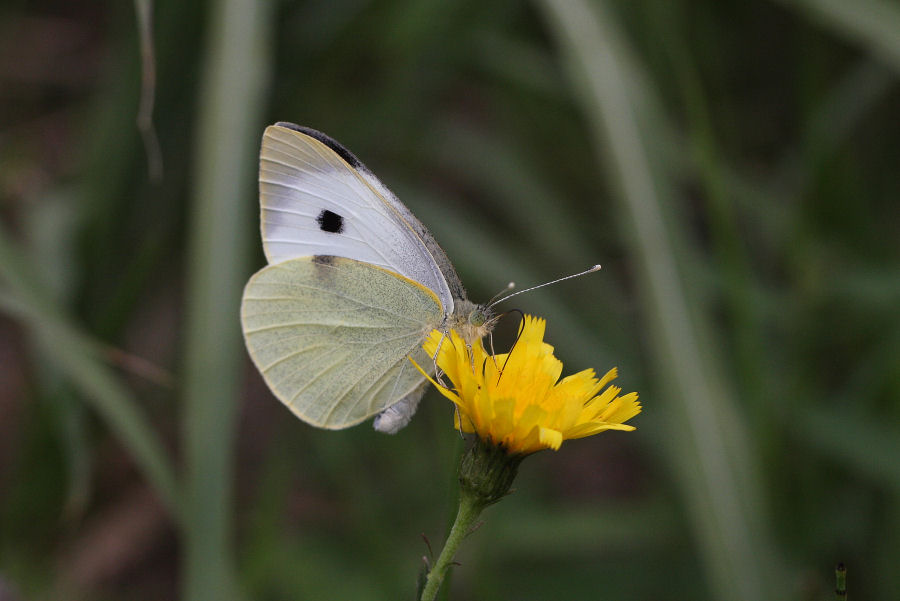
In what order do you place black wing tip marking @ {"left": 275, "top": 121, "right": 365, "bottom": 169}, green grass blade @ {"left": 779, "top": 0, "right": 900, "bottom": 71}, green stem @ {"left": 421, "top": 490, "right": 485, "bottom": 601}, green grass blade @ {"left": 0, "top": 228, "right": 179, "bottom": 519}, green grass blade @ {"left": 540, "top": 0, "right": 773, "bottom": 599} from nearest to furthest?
1. green stem @ {"left": 421, "top": 490, "right": 485, "bottom": 601}
2. black wing tip marking @ {"left": 275, "top": 121, "right": 365, "bottom": 169}
3. green grass blade @ {"left": 0, "top": 228, "right": 179, "bottom": 519}
4. green grass blade @ {"left": 540, "top": 0, "right": 773, "bottom": 599}
5. green grass blade @ {"left": 779, "top": 0, "right": 900, "bottom": 71}

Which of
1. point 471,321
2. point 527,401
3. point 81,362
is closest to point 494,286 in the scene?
point 471,321

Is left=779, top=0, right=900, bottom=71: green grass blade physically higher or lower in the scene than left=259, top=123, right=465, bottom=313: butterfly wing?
higher

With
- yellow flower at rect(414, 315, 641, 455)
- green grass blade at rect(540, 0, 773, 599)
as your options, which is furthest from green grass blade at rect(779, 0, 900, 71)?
yellow flower at rect(414, 315, 641, 455)

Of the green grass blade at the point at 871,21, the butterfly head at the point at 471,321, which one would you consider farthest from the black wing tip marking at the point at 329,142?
the green grass blade at the point at 871,21

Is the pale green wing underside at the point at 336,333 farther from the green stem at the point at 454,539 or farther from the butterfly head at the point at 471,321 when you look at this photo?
the green stem at the point at 454,539

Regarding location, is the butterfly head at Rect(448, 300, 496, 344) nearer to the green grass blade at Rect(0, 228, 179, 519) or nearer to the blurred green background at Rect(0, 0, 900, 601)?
the blurred green background at Rect(0, 0, 900, 601)

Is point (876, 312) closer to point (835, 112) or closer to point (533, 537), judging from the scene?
point (835, 112)

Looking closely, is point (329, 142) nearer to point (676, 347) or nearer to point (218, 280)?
point (218, 280)
